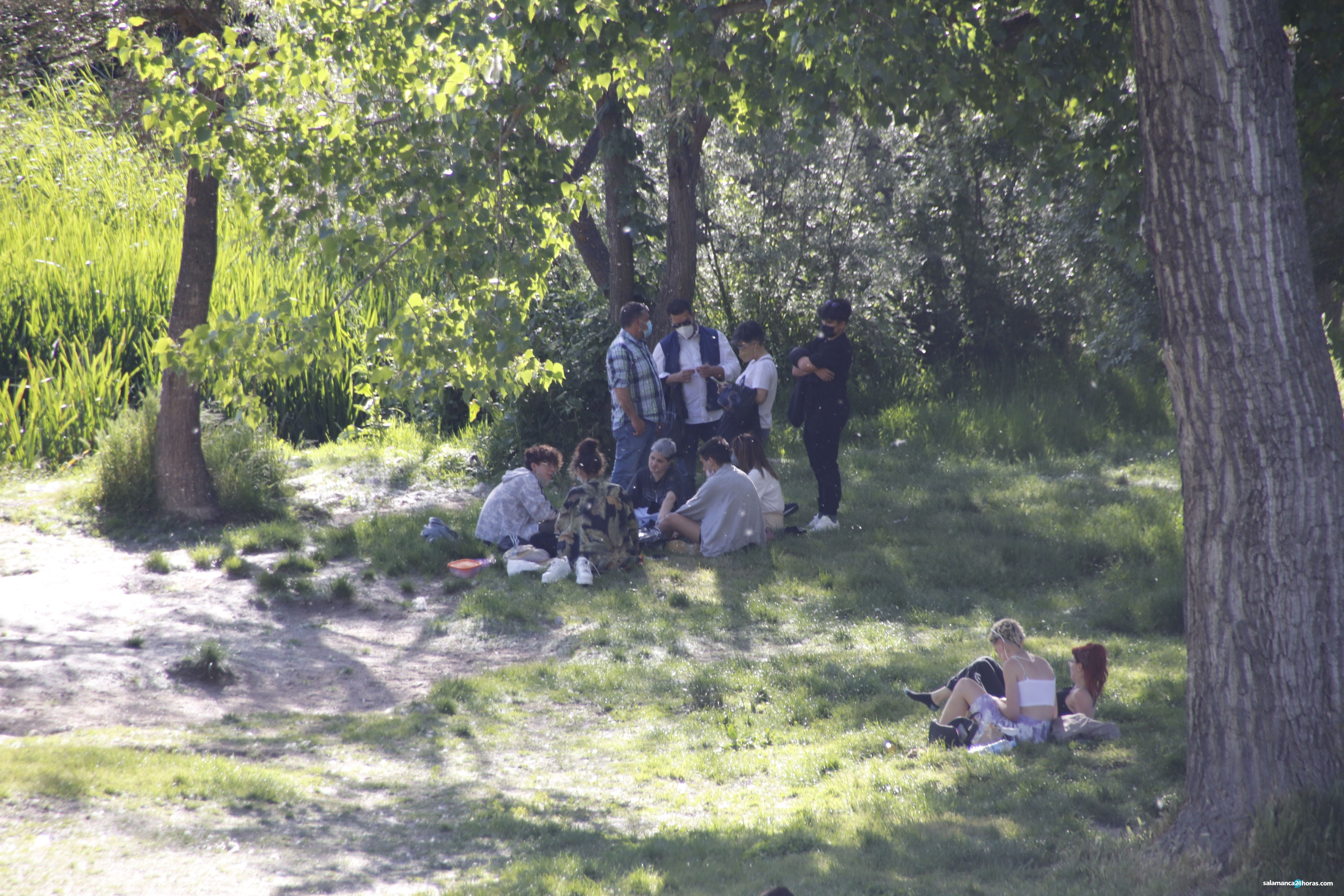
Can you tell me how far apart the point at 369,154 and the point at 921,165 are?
1121cm

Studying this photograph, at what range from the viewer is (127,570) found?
908cm

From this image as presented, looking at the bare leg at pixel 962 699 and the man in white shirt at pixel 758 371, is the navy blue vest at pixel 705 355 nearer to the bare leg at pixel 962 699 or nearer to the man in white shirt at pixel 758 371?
the man in white shirt at pixel 758 371

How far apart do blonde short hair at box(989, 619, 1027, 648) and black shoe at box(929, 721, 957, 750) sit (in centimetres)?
51

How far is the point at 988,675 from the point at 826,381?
4042 millimetres

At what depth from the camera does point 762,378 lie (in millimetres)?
9648

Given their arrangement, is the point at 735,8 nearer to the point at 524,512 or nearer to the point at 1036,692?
the point at 1036,692

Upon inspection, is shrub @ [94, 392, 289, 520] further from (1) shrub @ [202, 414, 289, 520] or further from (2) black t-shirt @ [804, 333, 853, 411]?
(2) black t-shirt @ [804, 333, 853, 411]

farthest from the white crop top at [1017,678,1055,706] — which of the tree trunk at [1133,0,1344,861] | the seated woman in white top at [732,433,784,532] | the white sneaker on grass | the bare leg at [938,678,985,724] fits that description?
the white sneaker on grass

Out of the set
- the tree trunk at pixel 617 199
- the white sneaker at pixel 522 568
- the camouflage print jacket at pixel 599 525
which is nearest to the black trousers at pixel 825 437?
the camouflage print jacket at pixel 599 525

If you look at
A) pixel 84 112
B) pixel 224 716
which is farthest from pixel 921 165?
pixel 84 112

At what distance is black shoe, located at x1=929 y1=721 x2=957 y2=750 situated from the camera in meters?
5.54

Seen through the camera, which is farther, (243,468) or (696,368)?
(243,468)

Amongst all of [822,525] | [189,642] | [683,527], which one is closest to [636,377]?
[683,527]

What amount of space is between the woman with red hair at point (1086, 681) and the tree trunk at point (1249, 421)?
1.51m
